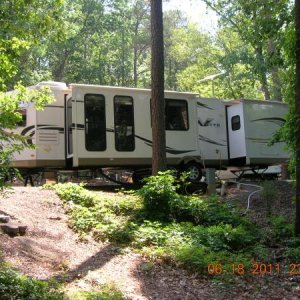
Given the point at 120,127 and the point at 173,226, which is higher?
the point at 120,127

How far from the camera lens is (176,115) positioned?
1363cm

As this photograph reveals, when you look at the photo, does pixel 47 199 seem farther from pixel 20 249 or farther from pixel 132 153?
pixel 132 153

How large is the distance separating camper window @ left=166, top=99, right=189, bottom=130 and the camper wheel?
1.11 m

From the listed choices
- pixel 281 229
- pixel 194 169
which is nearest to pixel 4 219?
pixel 281 229

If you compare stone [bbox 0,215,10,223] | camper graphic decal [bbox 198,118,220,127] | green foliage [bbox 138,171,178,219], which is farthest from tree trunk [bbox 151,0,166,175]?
camper graphic decal [bbox 198,118,220,127]

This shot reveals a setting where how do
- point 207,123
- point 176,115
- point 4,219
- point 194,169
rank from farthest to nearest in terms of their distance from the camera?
point 207,123
point 194,169
point 176,115
point 4,219

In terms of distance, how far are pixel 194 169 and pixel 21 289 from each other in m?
10.1

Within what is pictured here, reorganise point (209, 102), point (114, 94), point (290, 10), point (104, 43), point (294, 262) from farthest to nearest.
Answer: point (104, 43)
point (209, 102)
point (114, 94)
point (290, 10)
point (294, 262)

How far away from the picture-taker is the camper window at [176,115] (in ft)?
44.2

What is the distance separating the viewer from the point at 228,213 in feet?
29.0

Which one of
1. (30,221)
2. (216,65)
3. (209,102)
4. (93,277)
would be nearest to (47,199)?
(30,221)

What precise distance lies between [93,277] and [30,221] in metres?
2.37

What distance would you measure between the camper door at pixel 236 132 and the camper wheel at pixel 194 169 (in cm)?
171
